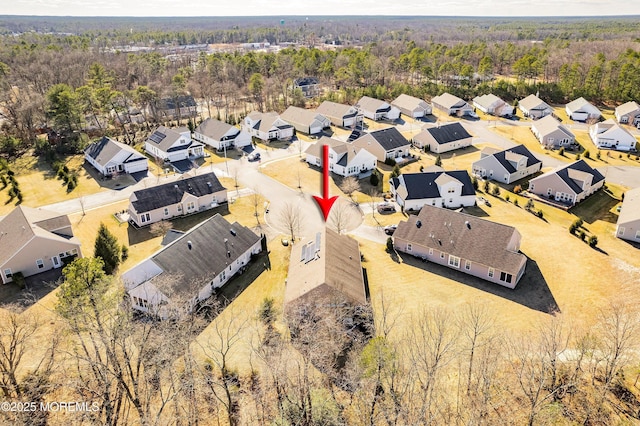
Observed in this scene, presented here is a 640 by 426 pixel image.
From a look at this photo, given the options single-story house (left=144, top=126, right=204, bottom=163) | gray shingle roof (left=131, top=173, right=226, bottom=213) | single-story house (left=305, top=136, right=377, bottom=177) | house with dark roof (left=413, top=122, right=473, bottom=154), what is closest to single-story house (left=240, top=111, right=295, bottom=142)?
single-story house (left=144, top=126, right=204, bottom=163)

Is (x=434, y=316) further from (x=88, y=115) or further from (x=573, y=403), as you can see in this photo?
(x=88, y=115)

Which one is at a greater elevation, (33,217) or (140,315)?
(33,217)

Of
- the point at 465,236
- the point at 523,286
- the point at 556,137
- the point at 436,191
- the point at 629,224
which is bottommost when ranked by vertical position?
the point at 523,286

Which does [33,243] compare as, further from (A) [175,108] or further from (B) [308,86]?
(B) [308,86]

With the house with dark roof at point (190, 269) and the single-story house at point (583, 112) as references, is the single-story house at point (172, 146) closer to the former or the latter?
the house with dark roof at point (190, 269)

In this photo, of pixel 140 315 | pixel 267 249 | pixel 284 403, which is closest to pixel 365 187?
pixel 267 249

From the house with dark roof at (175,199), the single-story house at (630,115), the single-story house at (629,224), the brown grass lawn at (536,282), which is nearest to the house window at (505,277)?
the brown grass lawn at (536,282)

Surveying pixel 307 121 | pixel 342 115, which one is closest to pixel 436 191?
pixel 307 121
